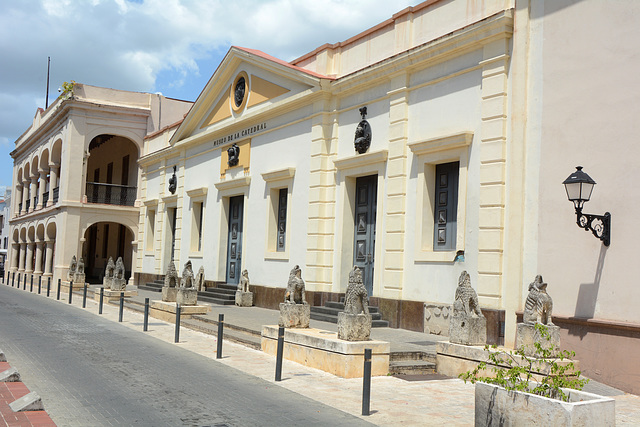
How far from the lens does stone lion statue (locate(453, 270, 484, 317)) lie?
10.1m

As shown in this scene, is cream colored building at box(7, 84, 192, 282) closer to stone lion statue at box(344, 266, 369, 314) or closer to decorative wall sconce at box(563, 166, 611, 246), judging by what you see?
stone lion statue at box(344, 266, 369, 314)

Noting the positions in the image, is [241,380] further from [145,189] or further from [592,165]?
[145,189]

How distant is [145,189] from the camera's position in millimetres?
30891

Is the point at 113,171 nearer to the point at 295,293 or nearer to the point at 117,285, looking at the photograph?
the point at 117,285

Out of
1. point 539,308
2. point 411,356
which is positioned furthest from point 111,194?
point 539,308

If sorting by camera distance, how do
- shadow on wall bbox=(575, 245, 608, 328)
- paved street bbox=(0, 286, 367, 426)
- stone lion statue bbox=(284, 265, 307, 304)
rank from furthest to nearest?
stone lion statue bbox=(284, 265, 307, 304) < shadow on wall bbox=(575, 245, 608, 328) < paved street bbox=(0, 286, 367, 426)

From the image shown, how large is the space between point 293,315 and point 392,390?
3.20 meters

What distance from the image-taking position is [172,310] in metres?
16.6

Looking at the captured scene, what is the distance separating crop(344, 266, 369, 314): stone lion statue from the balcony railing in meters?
26.2

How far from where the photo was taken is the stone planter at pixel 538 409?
211 inches

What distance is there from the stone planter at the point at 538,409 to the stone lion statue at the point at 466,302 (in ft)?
12.9

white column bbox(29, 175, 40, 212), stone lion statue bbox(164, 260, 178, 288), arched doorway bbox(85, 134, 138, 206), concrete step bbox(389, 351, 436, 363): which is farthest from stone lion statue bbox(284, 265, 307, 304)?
white column bbox(29, 175, 40, 212)

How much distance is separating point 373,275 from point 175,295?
18.9ft

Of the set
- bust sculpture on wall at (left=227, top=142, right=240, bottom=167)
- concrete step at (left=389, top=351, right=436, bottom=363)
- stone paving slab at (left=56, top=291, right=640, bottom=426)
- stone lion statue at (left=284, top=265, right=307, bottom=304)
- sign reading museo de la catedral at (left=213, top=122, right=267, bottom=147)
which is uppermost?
sign reading museo de la catedral at (left=213, top=122, right=267, bottom=147)
